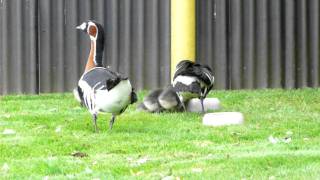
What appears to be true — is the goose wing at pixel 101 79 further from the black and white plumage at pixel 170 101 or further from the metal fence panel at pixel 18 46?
the metal fence panel at pixel 18 46

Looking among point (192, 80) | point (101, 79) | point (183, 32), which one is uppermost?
point (183, 32)

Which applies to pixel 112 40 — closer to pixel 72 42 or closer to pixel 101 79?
pixel 72 42

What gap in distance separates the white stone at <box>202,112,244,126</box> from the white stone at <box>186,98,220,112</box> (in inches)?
59.6

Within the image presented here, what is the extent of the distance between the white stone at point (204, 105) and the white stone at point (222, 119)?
59.6 inches

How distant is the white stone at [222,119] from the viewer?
10.4m

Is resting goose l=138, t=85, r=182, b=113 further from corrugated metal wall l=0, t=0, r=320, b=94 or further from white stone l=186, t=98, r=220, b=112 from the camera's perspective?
corrugated metal wall l=0, t=0, r=320, b=94

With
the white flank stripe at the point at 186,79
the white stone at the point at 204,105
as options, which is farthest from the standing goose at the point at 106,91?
the white stone at the point at 204,105

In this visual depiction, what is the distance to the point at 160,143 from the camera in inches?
Result: 349

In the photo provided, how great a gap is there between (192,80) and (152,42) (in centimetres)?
329

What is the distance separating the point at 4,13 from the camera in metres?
14.3

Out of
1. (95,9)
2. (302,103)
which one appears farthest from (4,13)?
(302,103)

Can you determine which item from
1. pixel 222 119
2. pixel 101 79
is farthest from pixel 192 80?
pixel 101 79

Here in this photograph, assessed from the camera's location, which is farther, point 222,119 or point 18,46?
point 18,46

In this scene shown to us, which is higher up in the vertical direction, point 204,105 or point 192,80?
point 192,80
